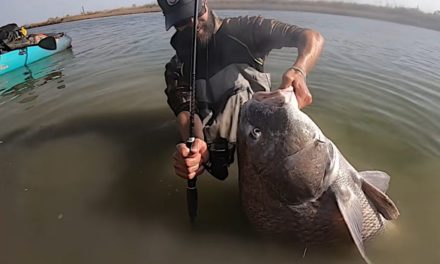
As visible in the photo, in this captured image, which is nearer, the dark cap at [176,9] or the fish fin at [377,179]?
the fish fin at [377,179]

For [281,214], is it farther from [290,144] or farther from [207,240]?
[207,240]

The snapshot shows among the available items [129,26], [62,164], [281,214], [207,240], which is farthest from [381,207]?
[129,26]

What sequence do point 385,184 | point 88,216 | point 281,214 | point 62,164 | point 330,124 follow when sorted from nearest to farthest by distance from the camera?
point 281,214 < point 385,184 < point 88,216 < point 62,164 < point 330,124

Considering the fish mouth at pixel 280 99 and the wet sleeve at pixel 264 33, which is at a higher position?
the wet sleeve at pixel 264 33

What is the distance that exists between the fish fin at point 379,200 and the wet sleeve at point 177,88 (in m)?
1.86

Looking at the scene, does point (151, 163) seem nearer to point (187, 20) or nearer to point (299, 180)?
point (187, 20)

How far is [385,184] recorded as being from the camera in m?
2.68

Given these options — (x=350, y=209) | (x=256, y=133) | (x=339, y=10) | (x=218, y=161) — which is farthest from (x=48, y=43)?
(x=339, y=10)

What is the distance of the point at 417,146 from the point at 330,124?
3.25ft

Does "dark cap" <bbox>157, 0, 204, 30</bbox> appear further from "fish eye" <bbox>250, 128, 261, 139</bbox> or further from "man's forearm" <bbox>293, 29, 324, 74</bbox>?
"fish eye" <bbox>250, 128, 261, 139</bbox>

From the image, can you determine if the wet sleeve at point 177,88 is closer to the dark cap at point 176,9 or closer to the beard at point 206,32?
the beard at point 206,32

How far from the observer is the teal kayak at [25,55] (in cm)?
831

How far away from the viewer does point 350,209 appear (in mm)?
2248

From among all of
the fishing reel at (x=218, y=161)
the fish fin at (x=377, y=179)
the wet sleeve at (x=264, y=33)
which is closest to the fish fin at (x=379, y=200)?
the fish fin at (x=377, y=179)
